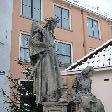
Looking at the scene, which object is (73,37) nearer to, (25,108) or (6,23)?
(6,23)

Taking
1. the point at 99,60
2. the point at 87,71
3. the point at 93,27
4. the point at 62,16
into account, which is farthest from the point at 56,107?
the point at 93,27

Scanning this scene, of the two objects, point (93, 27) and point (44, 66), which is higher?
point (93, 27)

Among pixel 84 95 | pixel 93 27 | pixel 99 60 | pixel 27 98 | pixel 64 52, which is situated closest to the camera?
pixel 84 95

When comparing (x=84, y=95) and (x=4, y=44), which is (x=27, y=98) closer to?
(x=84, y=95)

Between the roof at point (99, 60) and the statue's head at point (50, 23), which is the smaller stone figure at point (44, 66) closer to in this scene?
the statue's head at point (50, 23)

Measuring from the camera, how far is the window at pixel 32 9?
23.9m

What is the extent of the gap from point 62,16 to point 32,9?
3.04 meters

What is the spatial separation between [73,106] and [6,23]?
1108 cm

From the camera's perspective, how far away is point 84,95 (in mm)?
9453

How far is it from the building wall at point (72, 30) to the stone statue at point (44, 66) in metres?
13.8

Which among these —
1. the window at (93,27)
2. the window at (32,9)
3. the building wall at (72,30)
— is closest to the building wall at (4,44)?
the building wall at (72,30)

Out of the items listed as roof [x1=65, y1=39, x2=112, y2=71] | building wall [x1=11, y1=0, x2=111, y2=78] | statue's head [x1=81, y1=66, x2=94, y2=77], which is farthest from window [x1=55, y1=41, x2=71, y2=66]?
statue's head [x1=81, y1=66, x2=94, y2=77]

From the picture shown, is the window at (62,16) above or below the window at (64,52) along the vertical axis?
above

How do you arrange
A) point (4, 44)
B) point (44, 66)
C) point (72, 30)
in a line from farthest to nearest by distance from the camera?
point (72, 30), point (4, 44), point (44, 66)
